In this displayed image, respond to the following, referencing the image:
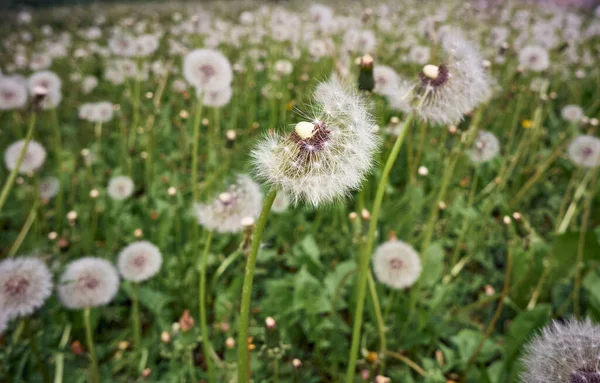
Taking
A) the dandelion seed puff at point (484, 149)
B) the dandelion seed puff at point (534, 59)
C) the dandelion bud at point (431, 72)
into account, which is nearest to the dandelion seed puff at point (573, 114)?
the dandelion seed puff at point (534, 59)

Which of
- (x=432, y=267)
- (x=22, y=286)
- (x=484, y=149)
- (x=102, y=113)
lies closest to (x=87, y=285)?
(x=22, y=286)

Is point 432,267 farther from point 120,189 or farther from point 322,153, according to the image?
point 120,189

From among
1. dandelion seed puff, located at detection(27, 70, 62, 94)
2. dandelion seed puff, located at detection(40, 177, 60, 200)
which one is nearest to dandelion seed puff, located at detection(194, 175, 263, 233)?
dandelion seed puff, located at detection(40, 177, 60, 200)

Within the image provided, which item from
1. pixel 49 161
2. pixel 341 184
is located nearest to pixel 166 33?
pixel 49 161

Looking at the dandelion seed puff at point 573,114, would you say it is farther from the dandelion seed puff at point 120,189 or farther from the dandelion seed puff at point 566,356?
the dandelion seed puff at point 120,189

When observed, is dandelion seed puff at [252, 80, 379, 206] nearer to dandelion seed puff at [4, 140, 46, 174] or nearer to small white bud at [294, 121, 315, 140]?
small white bud at [294, 121, 315, 140]

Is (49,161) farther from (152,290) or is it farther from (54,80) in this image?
(152,290)
